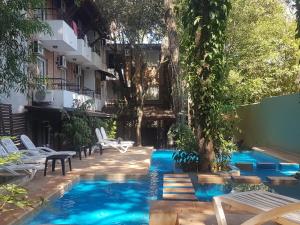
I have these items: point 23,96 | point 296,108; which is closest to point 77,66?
point 23,96

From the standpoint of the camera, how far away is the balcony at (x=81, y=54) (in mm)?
23436

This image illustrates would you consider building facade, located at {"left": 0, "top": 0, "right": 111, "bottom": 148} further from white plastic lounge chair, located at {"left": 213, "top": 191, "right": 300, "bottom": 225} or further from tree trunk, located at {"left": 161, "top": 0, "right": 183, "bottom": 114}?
white plastic lounge chair, located at {"left": 213, "top": 191, "right": 300, "bottom": 225}

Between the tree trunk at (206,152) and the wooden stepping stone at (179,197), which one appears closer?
the wooden stepping stone at (179,197)

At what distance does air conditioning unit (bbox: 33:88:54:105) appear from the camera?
682 inches

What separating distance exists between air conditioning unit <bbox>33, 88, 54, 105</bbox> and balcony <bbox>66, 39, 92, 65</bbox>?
18.3 feet

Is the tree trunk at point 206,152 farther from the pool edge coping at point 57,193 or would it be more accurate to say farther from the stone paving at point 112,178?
the pool edge coping at point 57,193

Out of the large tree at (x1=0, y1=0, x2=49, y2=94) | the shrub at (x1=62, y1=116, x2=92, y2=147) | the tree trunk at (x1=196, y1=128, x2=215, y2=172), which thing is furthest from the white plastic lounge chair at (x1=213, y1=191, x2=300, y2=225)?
the shrub at (x1=62, y1=116, x2=92, y2=147)

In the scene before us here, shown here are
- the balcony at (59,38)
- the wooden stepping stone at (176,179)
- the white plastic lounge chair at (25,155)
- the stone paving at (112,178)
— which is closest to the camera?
the stone paving at (112,178)

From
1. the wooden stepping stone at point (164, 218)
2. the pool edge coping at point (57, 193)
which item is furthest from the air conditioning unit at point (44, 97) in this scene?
the wooden stepping stone at point (164, 218)

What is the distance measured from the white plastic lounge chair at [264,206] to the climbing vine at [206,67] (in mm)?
6303

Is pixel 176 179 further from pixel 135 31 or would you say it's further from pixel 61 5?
pixel 135 31

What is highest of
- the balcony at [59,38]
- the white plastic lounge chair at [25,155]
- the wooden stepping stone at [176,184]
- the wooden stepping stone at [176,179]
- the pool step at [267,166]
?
the balcony at [59,38]

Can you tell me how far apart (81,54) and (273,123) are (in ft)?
34.4

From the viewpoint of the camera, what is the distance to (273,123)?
62.1ft
